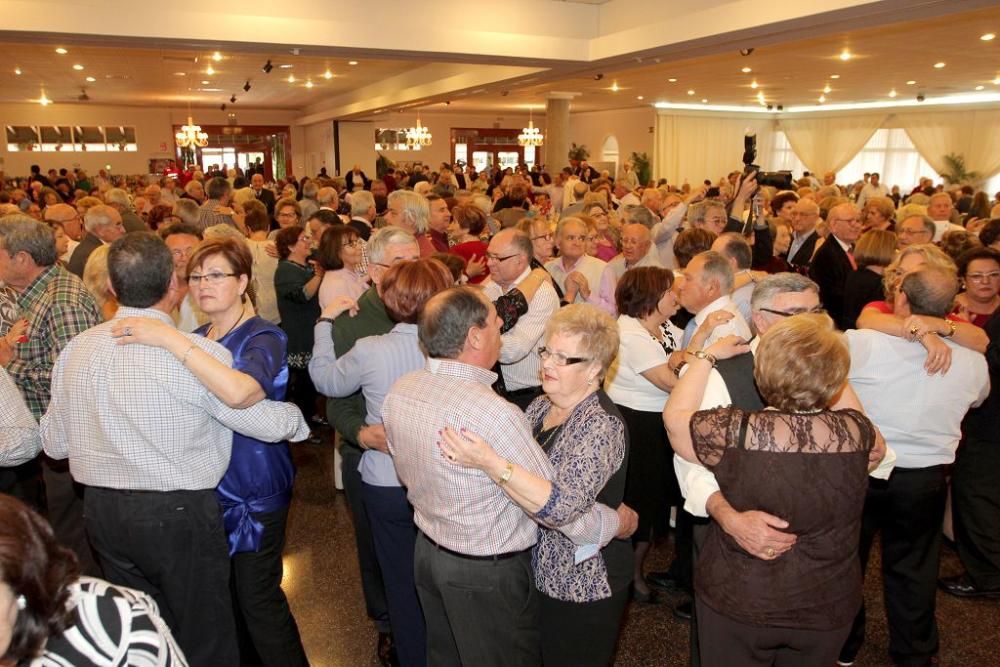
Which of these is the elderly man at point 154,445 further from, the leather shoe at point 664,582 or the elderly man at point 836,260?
the elderly man at point 836,260

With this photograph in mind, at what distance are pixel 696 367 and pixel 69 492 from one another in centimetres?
264

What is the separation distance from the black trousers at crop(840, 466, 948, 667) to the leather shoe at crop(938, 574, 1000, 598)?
77 cm

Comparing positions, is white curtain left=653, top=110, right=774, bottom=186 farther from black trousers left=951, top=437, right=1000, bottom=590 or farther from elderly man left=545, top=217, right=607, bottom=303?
black trousers left=951, top=437, right=1000, bottom=590

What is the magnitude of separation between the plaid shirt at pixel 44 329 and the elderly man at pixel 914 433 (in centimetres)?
291

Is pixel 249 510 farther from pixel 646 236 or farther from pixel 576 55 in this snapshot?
pixel 576 55

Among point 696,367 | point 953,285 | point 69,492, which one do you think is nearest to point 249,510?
point 69,492

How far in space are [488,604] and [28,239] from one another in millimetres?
2336

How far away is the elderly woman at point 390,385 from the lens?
90.7 inches

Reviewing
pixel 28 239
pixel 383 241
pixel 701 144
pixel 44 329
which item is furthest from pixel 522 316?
pixel 701 144

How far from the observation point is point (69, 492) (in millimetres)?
2977

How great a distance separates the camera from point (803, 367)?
1.69 meters

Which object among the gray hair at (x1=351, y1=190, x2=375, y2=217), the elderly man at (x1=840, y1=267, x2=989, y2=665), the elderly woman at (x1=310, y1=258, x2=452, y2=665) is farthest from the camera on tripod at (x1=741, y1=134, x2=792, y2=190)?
the elderly woman at (x1=310, y1=258, x2=452, y2=665)

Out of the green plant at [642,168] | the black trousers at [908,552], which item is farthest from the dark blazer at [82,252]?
the green plant at [642,168]

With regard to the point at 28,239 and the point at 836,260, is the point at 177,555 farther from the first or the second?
the point at 836,260
